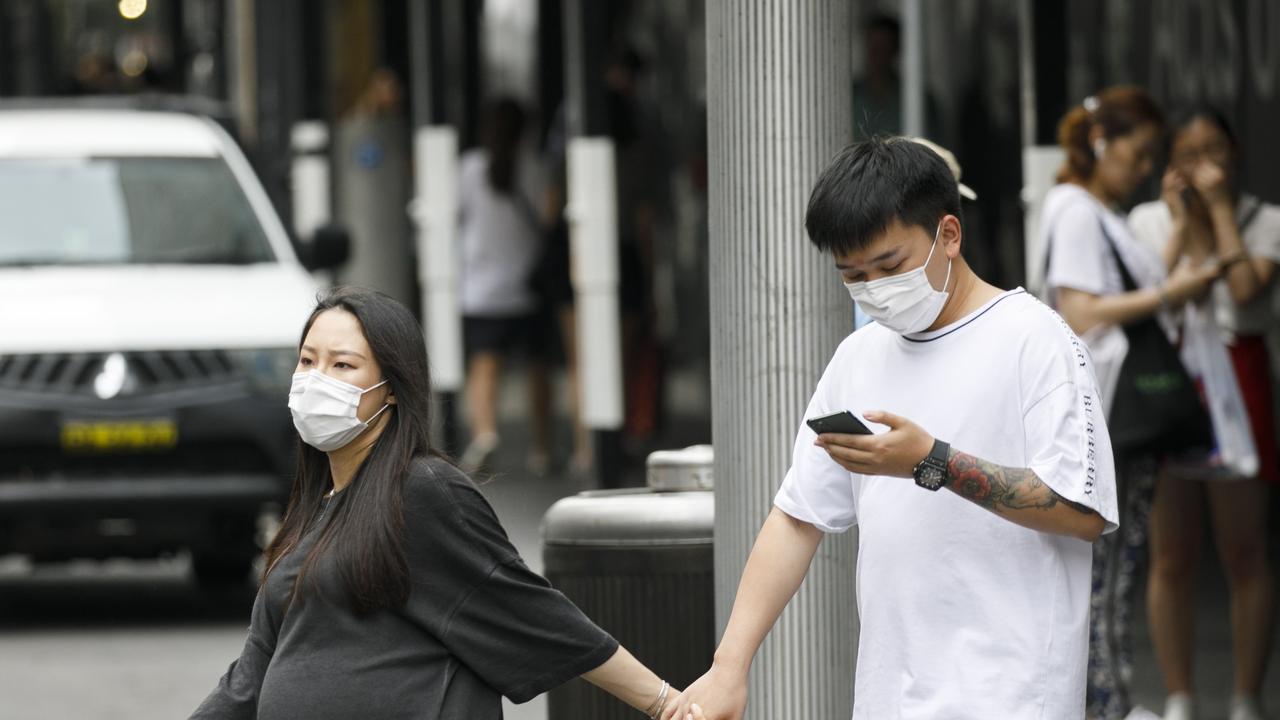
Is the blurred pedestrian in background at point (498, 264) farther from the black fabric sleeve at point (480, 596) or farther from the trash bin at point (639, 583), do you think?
the black fabric sleeve at point (480, 596)

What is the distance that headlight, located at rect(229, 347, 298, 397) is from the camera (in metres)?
10.2

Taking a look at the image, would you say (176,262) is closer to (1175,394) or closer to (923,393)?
(1175,394)

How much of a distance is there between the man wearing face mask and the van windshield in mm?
7129

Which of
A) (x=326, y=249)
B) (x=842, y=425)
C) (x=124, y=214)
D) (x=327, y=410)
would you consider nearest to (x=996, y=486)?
(x=842, y=425)

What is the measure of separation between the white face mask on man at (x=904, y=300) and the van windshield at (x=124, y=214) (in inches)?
282

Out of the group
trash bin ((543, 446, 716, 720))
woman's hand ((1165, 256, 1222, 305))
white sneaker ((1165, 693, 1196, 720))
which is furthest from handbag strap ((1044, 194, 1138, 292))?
trash bin ((543, 446, 716, 720))

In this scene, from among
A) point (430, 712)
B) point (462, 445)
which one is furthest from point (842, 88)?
point (462, 445)

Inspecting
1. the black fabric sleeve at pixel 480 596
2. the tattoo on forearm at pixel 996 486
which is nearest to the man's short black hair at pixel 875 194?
the tattoo on forearm at pixel 996 486

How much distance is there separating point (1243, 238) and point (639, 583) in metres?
3.00

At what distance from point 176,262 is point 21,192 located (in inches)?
31.6

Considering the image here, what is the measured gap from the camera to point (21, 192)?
11.0 metres

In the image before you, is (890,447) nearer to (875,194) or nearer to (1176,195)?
(875,194)

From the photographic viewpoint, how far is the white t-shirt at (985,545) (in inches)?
153

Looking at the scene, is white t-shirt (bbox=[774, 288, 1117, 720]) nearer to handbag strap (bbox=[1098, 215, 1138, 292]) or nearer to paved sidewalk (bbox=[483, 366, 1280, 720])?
paved sidewalk (bbox=[483, 366, 1280, 720])
